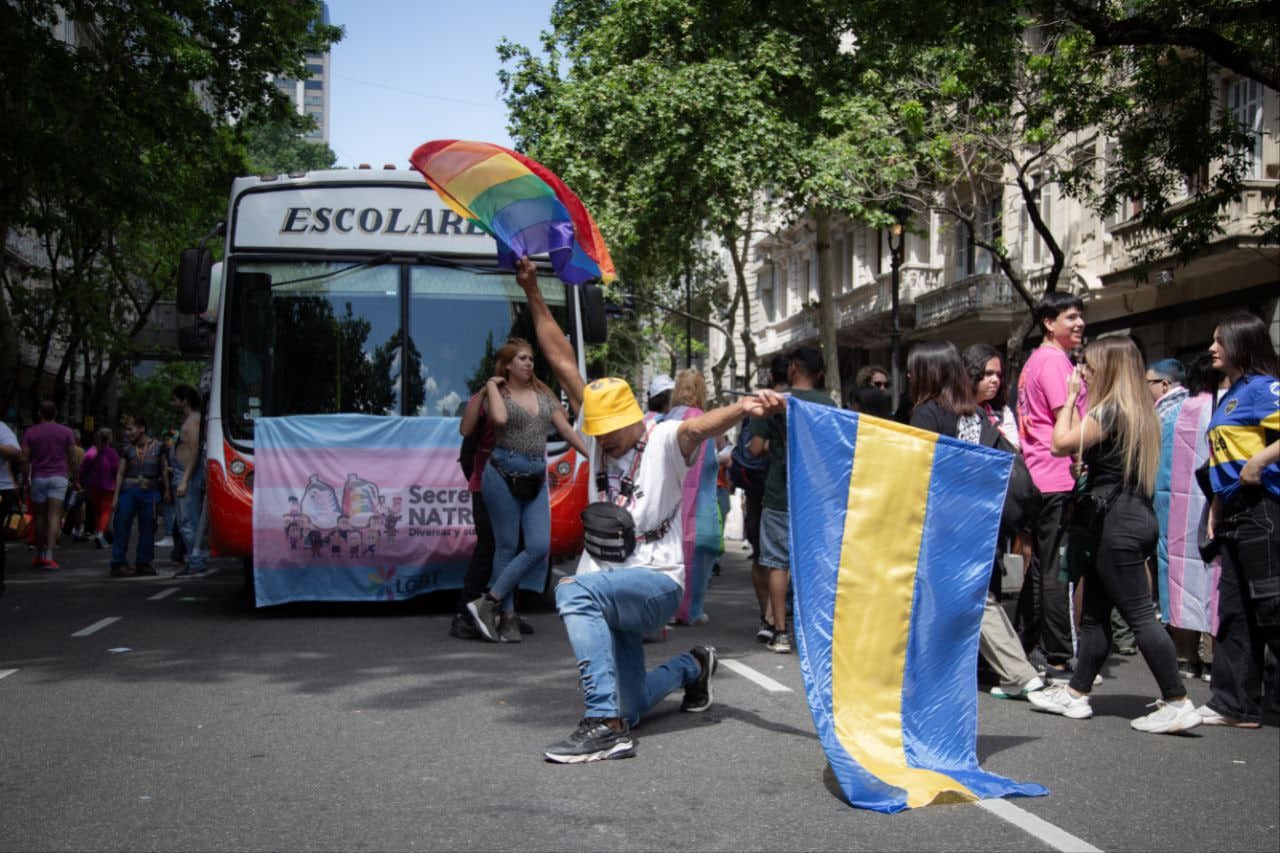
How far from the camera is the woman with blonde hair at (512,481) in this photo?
9352 mm

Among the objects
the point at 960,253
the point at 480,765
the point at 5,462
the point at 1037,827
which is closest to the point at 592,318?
the point at 5,462

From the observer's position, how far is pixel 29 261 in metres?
48.6

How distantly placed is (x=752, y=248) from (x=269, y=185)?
47.0m

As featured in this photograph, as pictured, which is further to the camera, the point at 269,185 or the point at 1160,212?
the point at 1160,212

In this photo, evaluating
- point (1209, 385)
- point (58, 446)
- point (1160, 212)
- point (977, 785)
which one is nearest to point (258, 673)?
point (977, 785)

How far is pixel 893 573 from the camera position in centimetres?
561

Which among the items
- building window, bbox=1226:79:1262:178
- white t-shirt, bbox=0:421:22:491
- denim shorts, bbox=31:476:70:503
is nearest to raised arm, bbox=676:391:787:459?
white t-shirt, bbox=0:421:22:491

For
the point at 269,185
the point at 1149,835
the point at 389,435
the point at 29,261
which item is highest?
the point at 29,261

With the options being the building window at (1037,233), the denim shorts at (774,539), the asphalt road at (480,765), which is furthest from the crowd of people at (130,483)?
the building window at (1037,233)

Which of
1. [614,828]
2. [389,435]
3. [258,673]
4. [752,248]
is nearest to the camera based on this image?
[614,828]

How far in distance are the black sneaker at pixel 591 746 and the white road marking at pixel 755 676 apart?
1915mm

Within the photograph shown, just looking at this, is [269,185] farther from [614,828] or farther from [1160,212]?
[1160,212]

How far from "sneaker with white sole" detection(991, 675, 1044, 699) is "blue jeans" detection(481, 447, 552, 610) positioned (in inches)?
122

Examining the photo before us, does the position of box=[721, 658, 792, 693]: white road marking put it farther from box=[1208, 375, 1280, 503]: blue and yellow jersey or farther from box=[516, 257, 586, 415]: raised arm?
box=[1208, 375, 1280, 503]: blue and yellow jersey
